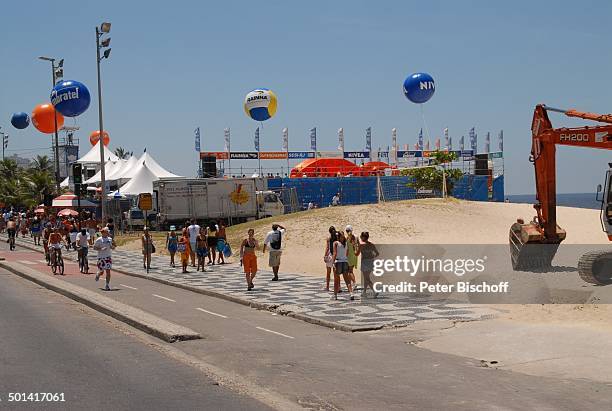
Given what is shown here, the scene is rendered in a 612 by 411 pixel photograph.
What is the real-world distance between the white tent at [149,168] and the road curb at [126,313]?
28394 mm

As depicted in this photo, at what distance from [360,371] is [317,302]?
7367 mm

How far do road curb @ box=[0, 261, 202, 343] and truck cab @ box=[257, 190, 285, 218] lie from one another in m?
23.6

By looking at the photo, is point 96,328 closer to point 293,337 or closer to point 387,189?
point 293,337

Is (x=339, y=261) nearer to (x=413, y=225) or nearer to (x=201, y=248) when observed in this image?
(x=201, y=248)

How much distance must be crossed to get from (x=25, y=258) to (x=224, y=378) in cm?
2720

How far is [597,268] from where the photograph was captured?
59.3 ft

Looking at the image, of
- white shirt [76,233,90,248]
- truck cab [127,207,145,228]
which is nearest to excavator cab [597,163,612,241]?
white shirt [76,233,90,248]

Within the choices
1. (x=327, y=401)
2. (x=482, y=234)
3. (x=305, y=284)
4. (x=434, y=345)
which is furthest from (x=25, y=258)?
(x=327, y=401)

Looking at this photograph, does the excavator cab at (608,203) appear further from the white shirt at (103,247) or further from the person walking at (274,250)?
the white shirt at (103,247)

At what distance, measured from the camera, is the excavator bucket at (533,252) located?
2159 centimetres

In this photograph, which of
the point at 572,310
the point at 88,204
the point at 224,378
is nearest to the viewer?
the point at 224,378

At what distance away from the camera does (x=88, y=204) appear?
45906 millimetres

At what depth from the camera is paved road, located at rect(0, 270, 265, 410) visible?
8.09 meters

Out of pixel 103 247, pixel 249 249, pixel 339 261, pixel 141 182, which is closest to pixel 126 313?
pixel 339 261
